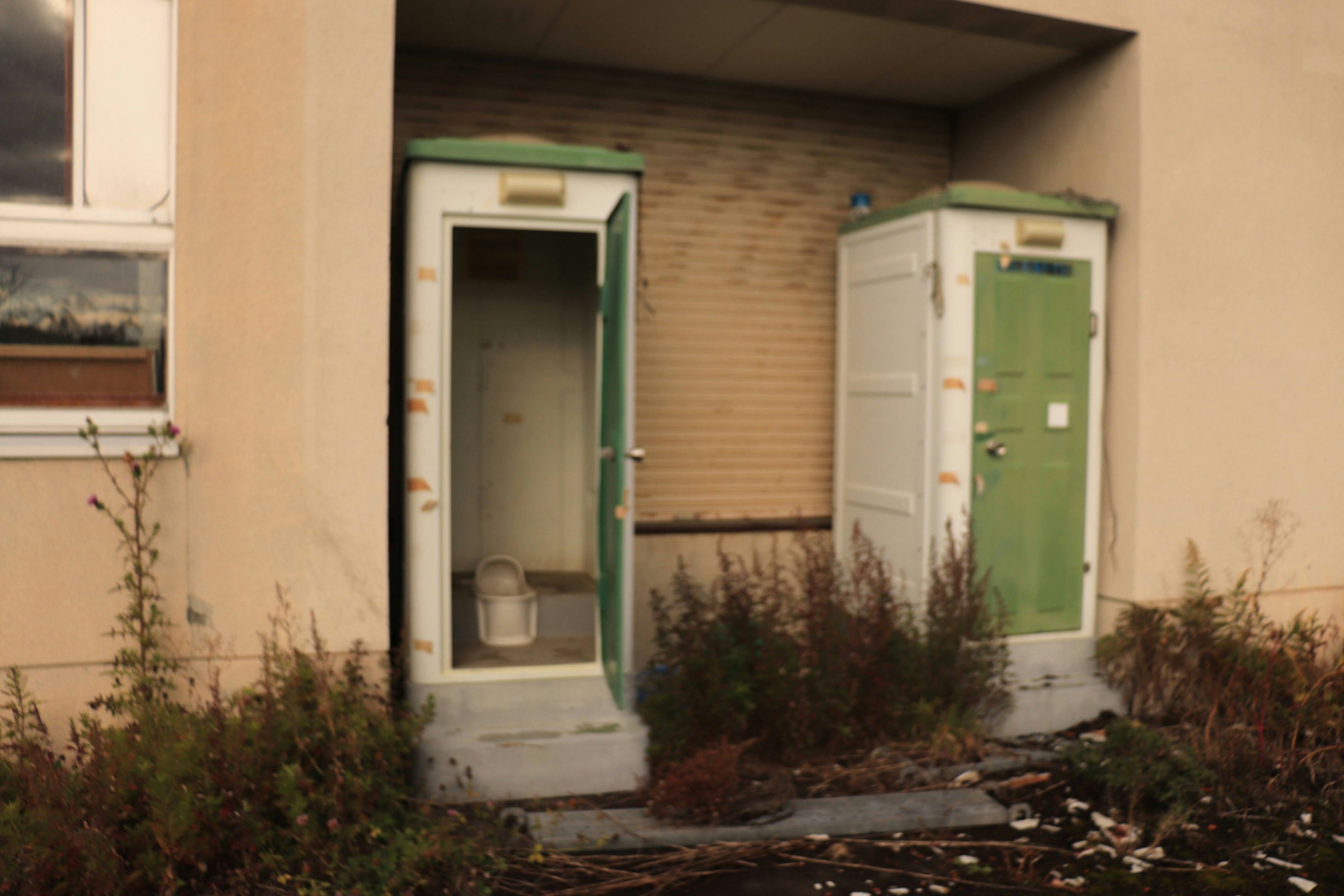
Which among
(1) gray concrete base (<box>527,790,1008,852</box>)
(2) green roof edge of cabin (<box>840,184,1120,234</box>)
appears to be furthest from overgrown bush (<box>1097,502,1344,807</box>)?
(2) green roof edge of cabin (<box>840,184,1120,234</box>)

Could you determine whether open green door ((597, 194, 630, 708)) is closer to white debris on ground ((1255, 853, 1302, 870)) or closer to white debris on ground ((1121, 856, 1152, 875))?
white debris on ground ((1121, 856, 1152, 875))

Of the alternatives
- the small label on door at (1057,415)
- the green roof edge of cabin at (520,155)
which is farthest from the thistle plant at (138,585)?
the small label on door at (1057,415)

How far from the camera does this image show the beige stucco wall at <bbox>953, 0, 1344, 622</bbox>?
18.7ft

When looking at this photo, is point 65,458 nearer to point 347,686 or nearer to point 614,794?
point 347,686

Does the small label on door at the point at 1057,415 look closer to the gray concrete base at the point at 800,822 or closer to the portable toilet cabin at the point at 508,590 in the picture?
the gray concrete base at the point at 800,822

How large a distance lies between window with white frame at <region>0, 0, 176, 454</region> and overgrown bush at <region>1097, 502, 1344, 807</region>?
5.25m

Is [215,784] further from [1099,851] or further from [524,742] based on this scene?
[1099,851]

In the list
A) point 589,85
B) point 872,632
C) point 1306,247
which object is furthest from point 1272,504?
point 589,85

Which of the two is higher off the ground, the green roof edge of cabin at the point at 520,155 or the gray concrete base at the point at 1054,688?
the green roof edge of cabin at the point at 520,155

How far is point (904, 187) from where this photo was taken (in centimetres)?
696

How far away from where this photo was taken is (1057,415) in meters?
5.81

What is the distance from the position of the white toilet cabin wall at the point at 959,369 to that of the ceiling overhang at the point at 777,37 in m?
0.97

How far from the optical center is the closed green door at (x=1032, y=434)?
5.63 m

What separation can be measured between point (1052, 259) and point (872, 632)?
2506 mm
